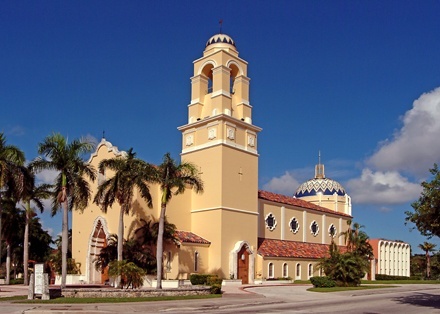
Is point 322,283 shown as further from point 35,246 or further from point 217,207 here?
point 35,246

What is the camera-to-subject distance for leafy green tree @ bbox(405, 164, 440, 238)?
2472cm

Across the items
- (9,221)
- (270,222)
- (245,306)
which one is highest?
(9,221)

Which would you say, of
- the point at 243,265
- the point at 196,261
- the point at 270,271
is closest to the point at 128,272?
the point at 196,261

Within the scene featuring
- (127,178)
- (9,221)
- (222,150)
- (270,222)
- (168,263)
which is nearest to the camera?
(127,178)

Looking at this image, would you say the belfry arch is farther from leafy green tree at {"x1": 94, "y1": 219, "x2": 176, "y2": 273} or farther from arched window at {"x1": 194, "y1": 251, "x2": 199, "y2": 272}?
arched window at {"x1": 194, "y1": 251, "x2": 199, "y2": 272}

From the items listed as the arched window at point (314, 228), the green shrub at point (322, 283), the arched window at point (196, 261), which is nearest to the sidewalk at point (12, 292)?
the arched window at point (196, 261)

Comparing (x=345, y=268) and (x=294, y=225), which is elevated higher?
(x=294, y=225)

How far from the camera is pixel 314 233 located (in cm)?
6219

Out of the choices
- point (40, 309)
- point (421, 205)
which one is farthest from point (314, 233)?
point (40, 309)

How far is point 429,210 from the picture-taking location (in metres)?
24.8

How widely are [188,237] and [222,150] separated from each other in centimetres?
819

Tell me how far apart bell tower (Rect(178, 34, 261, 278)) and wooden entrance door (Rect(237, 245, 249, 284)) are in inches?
24.7

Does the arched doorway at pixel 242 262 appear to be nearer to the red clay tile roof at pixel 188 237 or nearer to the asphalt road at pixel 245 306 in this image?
the red clay tile roof at pixel 188 237

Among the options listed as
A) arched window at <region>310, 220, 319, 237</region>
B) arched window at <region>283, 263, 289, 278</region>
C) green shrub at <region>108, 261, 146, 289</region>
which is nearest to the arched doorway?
arched window at <region>283, 263, 289, 278</region>
